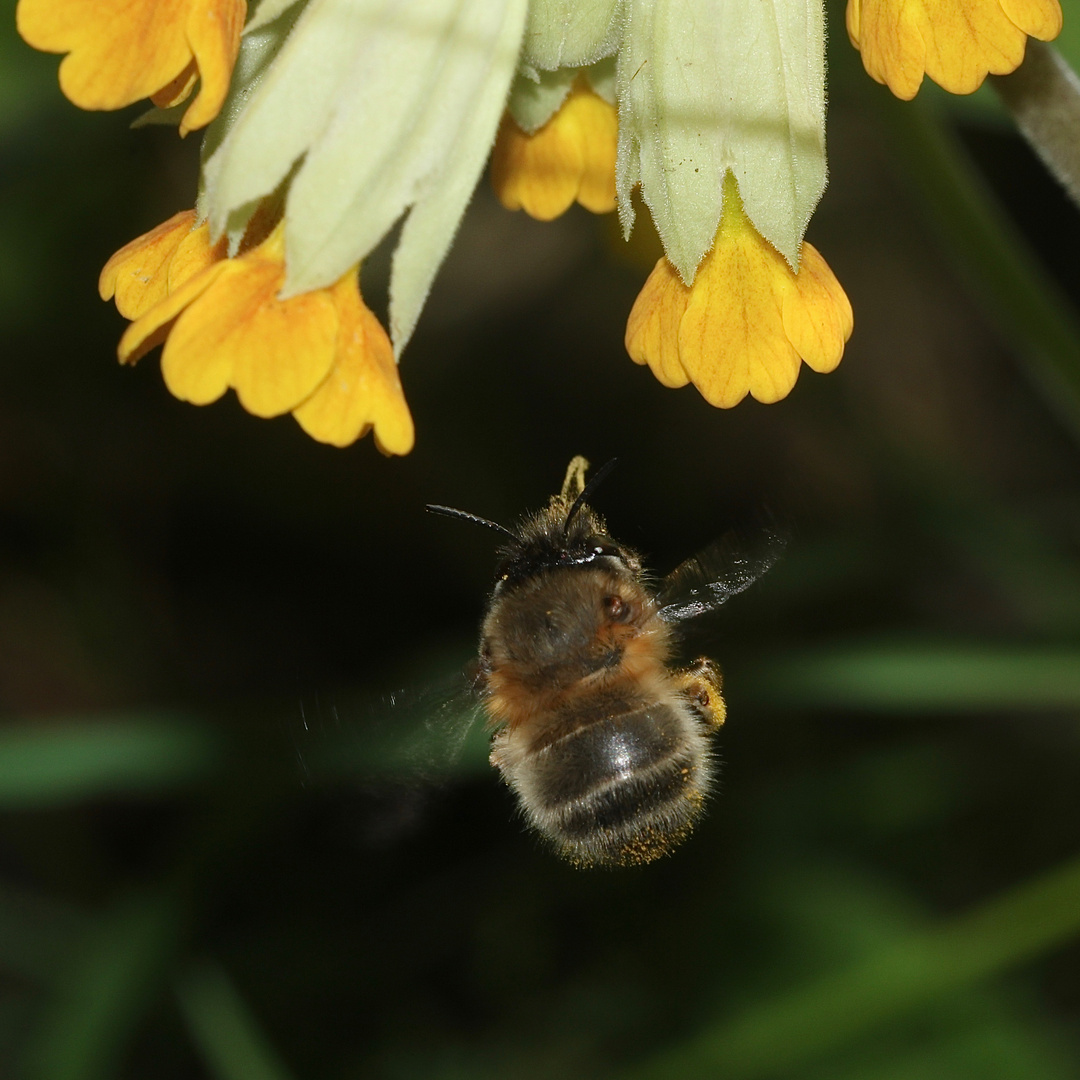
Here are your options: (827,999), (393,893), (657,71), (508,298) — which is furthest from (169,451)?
(657,71)

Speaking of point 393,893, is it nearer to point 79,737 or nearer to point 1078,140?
point 79,737

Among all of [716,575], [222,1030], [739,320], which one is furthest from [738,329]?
[222,1030]

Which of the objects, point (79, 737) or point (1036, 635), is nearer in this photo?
point (79, 737)

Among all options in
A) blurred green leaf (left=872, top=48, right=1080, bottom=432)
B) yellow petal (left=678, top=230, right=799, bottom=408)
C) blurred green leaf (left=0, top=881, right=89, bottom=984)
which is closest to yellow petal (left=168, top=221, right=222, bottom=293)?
yellow petal (left=678, top=230, right=799, bottom=408)

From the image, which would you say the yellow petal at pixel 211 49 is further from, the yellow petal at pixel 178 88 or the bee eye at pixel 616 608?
the bee eye at pixel 616 608

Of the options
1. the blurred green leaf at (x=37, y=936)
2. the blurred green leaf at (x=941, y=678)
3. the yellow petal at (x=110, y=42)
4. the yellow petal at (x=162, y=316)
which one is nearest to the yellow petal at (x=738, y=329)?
the yellow petal at (x=162, y=316)

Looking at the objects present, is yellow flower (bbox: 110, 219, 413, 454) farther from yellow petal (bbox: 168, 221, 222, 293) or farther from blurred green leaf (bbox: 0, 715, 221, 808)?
blurred green leaf (bbox: 0, 715, 221, 808)
